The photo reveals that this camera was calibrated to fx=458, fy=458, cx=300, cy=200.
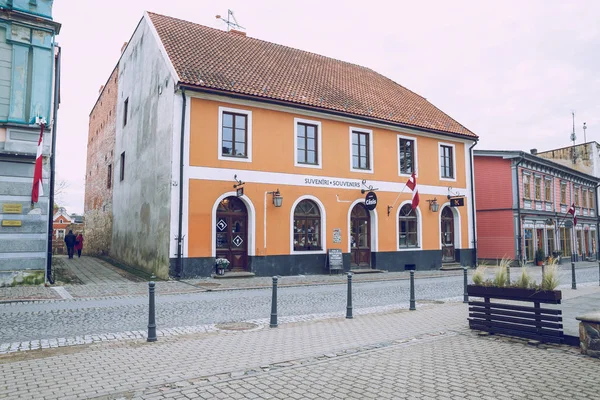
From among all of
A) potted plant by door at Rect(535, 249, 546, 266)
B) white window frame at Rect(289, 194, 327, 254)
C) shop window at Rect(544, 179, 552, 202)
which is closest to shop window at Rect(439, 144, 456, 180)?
white window frame at Rect(289, 194, 327, 254)

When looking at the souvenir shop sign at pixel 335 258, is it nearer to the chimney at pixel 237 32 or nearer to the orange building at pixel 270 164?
the orange building at pixel 270 164

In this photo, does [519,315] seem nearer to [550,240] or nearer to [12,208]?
[12,208]

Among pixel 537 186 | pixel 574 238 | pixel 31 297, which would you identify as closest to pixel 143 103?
pixel 31 297

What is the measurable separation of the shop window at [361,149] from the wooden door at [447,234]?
546 cm

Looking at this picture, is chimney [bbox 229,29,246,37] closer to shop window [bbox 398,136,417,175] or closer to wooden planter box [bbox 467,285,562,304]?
shop window [bbox 398,136,417,175]

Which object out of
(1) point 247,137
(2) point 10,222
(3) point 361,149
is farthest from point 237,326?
(3) point 361,149

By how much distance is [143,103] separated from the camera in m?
20.5

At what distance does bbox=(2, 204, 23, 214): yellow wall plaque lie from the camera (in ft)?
42.0

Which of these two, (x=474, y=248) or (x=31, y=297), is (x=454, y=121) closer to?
(x=474, y=248)

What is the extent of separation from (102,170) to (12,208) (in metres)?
16.9

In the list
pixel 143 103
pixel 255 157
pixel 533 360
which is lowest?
→ pixel 533 360

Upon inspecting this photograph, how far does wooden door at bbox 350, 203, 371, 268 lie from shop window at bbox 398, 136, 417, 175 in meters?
3.01

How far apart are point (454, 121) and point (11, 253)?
70.9ft

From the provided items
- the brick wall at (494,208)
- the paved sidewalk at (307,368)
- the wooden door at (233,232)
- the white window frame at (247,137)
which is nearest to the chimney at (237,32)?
the white window frame at (247,137)
